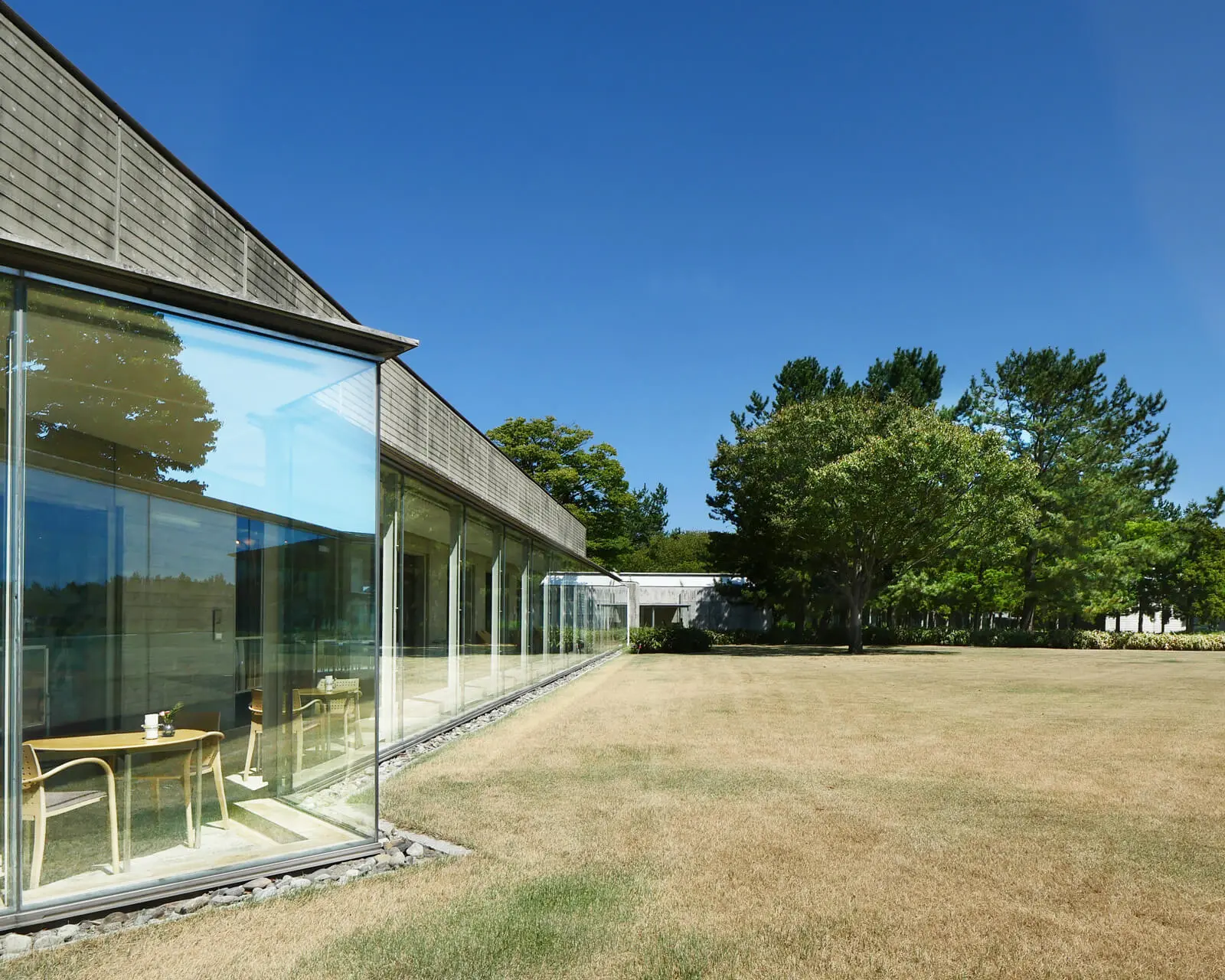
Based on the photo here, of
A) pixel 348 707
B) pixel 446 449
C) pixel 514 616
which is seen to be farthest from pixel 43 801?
pixel 514 616

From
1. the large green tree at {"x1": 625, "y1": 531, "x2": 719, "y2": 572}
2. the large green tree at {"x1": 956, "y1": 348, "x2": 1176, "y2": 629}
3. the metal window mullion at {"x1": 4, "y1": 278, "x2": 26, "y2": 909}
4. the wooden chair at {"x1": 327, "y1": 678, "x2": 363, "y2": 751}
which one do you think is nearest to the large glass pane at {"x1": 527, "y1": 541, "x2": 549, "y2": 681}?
the wooden chair at {"x1": 327, "y1": 678, "x2": 363, "y2": 751}

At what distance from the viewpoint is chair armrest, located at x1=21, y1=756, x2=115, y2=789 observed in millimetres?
4273

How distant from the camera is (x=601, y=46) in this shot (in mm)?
16875

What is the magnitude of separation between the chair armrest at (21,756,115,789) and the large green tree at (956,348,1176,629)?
38964 millimetres

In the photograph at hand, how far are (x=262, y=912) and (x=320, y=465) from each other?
8.55 feet

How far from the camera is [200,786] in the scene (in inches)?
209

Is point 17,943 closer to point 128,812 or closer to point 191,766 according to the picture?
Answer: point 128,812

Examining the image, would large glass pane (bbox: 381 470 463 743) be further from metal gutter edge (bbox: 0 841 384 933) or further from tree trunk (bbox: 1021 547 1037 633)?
tree trunk (bbox: 1021 547 1037 633)

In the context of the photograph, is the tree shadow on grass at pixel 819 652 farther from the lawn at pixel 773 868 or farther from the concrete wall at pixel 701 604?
the lawn at pixel 773 868

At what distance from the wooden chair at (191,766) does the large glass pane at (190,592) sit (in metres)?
0.01

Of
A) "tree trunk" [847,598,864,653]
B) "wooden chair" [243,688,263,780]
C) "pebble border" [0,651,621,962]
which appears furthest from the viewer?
"tree trunk" [847,598,864,653]

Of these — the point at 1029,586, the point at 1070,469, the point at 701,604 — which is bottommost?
the point at 701,604

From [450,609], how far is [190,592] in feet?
18.8

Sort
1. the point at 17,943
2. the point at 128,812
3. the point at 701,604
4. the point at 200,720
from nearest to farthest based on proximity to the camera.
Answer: the point at 17,943, the point at 128,812, the point at 200,720, the point at 701,604
